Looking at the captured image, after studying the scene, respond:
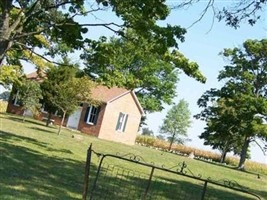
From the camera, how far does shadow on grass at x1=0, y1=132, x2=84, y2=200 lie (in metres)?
8.69

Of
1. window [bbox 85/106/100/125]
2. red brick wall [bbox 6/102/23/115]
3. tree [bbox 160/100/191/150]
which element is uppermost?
tree [bbox 160/100/191/150]

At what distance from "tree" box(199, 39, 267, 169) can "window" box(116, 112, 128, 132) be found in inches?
413

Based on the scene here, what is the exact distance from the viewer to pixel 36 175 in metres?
10.9

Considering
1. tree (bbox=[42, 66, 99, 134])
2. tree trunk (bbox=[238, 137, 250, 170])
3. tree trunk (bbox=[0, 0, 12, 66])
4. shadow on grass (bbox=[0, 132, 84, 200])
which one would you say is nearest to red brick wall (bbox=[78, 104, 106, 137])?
tree (bbox=[42, 66, 99, 134])

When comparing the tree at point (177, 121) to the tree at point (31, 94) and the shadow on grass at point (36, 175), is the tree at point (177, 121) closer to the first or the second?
the tree at point (31, 94)

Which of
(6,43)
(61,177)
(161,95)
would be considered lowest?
(61,177)

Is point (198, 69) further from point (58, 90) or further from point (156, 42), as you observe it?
point (58, 90)

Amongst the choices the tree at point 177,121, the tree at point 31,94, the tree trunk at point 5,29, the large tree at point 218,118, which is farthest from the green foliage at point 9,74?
the tree at point 177,121

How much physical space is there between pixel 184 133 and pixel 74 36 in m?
75.8

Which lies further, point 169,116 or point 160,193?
point 169,116

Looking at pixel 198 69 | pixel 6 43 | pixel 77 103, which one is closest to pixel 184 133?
pixel 77 103

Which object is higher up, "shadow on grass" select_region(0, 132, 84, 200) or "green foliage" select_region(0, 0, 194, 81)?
"green foliage" select_region(0, 0, 194, 81)

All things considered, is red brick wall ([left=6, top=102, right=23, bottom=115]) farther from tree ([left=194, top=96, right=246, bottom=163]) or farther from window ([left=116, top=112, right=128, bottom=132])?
tree ([left=194, top=96, right=246, bottom=163])

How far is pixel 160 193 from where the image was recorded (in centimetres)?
1214
